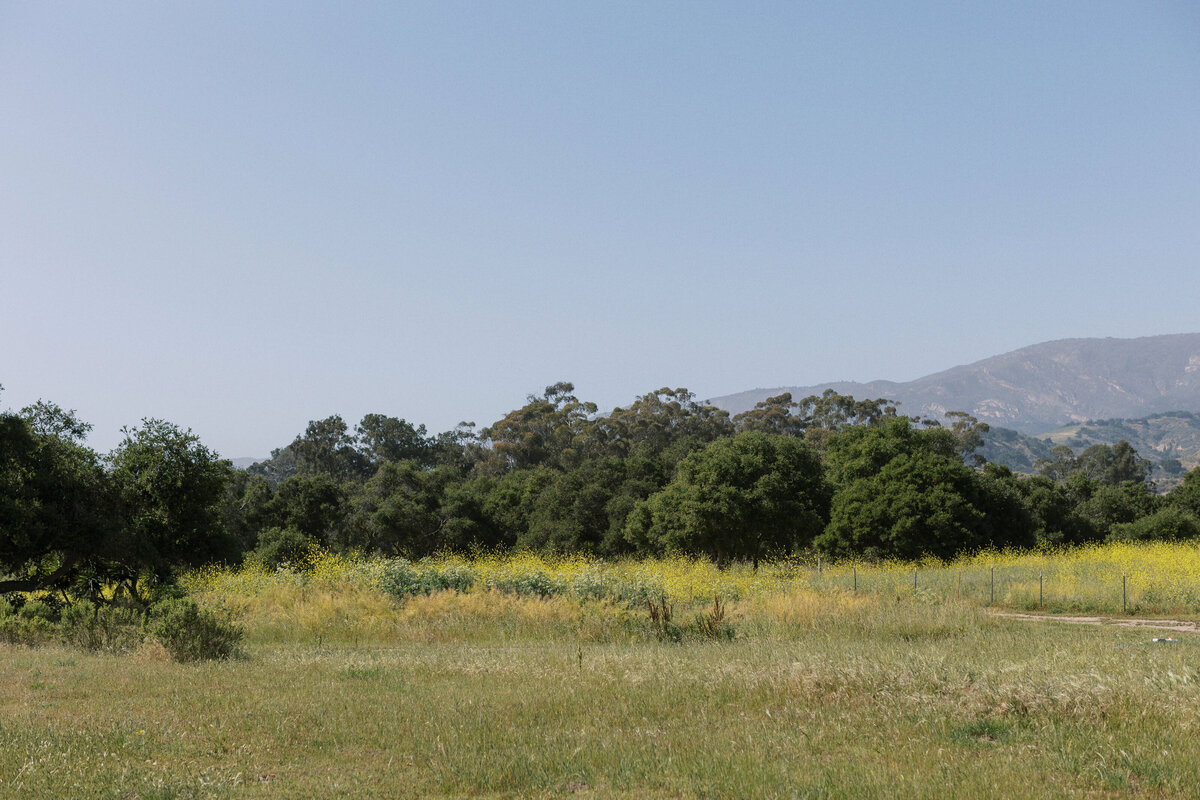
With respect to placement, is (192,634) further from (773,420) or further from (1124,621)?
(773,420)

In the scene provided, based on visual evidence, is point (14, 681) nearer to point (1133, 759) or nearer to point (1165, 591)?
point (1133, 759)

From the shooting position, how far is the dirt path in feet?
64.2

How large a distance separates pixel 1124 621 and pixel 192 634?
20234mm

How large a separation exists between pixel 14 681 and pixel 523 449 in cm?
7513

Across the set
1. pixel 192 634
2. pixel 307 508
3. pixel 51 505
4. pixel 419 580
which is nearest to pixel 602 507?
pixel 307 508

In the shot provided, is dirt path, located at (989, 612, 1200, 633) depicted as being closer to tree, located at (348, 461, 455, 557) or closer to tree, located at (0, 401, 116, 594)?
tree, located at (0, 401, 116, 594)

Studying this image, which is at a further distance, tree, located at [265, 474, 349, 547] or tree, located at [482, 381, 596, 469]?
tree, located at [482, 381, 596, 469]

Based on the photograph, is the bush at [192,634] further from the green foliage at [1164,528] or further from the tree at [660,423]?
the tree at [660,423]

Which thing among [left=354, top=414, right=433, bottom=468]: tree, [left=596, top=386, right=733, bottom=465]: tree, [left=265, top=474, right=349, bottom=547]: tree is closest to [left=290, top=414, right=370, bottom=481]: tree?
[left=354, top=414, right=433, bottom=468]: tree

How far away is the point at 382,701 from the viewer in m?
9.40

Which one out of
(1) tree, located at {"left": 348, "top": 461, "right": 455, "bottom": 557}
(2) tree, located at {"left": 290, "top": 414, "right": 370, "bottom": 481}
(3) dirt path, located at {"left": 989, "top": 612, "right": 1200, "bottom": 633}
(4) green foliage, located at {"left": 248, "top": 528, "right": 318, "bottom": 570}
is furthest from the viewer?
→ (2) tree, located at {"left": 290, "top": 414, "right": 370, "bottom": 481}

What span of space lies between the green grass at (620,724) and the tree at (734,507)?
87.7 feet

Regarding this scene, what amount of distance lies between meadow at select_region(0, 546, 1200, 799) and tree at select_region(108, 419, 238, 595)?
527 centimetres

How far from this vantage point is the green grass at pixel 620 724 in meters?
6.26
